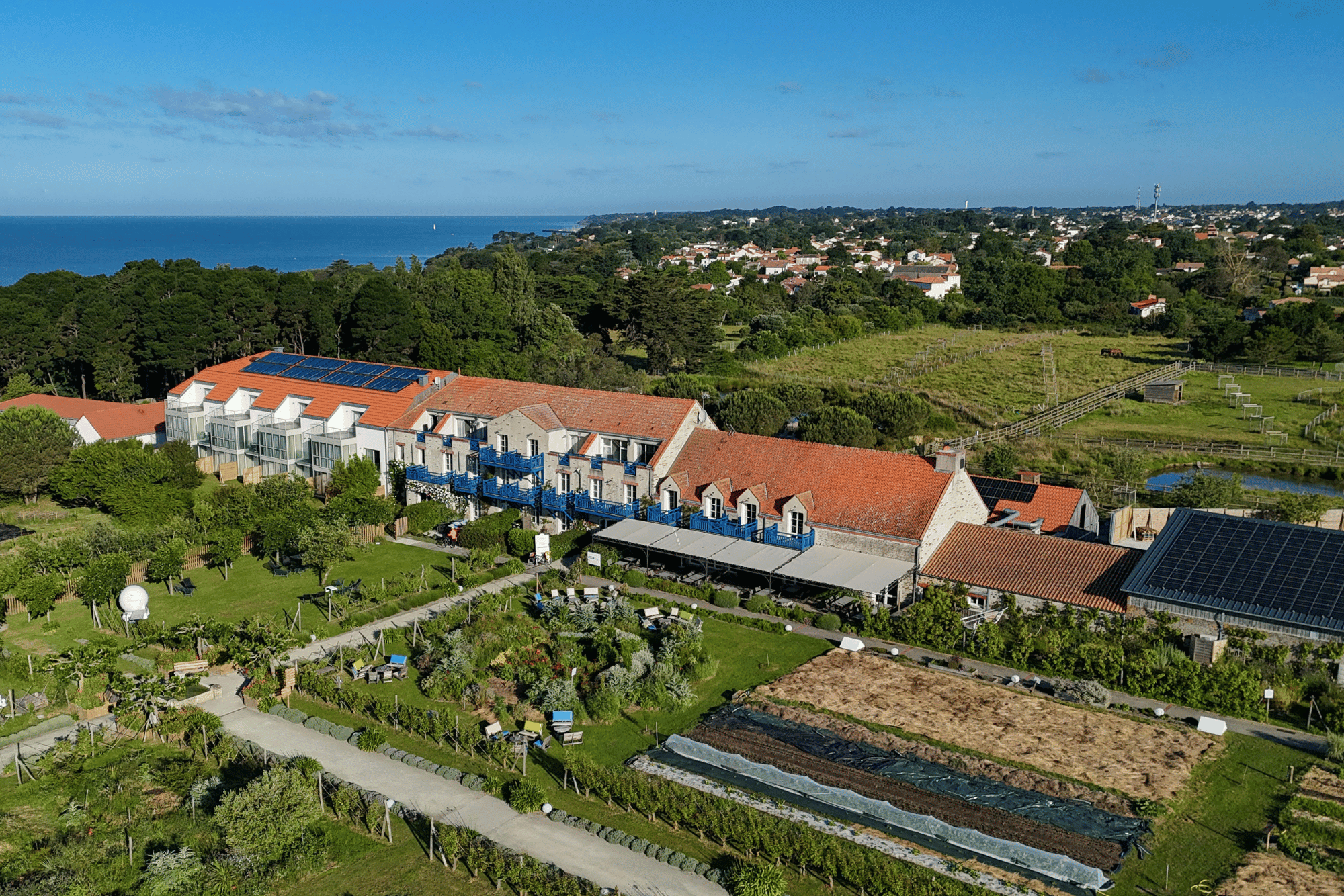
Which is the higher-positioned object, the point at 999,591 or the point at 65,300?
the point at 65,300

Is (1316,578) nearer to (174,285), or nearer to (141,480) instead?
(141,480)

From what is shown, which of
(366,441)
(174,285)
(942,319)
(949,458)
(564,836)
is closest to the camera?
(564,836)

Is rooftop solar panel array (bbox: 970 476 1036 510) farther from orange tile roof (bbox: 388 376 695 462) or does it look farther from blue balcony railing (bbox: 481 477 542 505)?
blue balcony railing (bbox: 481 477 542 505)

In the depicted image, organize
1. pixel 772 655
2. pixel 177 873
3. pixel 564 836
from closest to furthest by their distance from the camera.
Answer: pixel 177 873 → pixel 564 836 → pixel 772 655

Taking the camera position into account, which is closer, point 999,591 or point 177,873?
point 177,873

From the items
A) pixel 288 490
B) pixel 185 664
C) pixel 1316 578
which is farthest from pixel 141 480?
pixel 1316 578

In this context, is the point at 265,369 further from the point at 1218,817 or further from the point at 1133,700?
the point at 1218,817

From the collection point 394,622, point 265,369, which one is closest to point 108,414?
point 265,369

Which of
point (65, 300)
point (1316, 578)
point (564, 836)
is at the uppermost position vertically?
point (65, 300)
